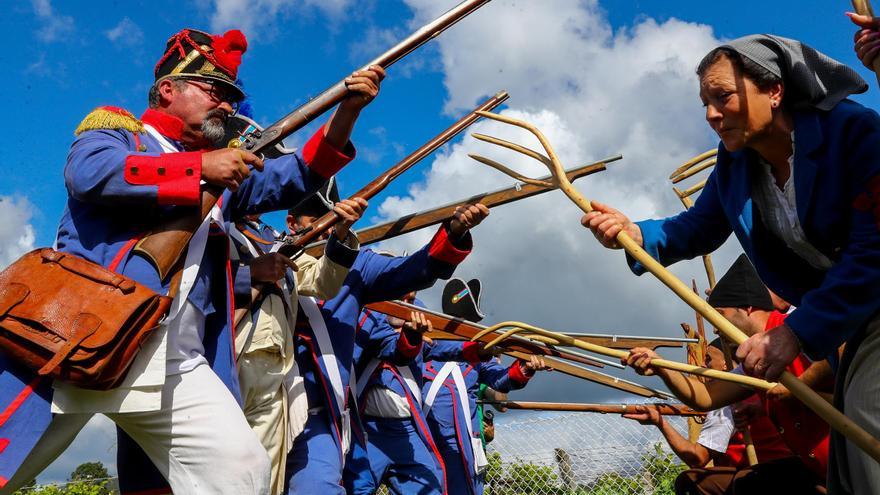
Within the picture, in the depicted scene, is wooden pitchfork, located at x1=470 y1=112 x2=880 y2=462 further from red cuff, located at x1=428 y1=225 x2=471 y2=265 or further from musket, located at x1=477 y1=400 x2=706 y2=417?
musket, located at x1=477 y1=400 x2=706 y2=417

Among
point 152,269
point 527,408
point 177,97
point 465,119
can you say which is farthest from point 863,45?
point 527,408

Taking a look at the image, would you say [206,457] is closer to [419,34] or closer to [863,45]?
[419,34]

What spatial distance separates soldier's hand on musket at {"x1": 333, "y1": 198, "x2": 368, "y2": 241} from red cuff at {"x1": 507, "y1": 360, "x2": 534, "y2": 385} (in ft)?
13.5

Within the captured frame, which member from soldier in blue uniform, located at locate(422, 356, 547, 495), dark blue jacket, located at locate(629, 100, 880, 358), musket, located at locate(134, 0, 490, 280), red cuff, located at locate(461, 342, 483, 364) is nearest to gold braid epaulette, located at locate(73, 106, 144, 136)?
musket, located at locate(134, 0, 490, 280)

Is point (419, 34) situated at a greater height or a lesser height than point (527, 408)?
greater

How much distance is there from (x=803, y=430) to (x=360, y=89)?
2.37 metres

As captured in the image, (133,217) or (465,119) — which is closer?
(133,217)

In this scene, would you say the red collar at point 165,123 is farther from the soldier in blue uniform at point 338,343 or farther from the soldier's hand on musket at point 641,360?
the soldier's hand on musket at point 641,360

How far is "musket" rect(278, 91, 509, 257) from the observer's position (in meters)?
4.84

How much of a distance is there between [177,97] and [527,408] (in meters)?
5.82

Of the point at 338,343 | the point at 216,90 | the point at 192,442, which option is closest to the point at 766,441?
the point at 338,343

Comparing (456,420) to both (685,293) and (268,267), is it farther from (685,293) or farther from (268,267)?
(685,293)

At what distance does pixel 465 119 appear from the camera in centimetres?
570

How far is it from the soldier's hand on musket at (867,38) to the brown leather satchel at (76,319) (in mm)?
2418
